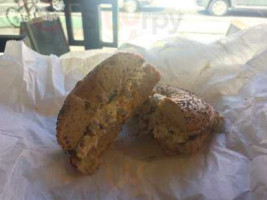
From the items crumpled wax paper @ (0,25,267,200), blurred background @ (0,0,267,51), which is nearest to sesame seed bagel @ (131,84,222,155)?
crumpled wax paper @ (0,25,267,200)

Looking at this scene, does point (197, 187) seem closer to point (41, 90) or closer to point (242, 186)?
point (242, 186)

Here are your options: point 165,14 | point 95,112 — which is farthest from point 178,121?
point 165,14

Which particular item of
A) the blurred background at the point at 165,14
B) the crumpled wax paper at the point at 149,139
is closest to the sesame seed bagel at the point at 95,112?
the crumpled wax paper at the point at 149,139

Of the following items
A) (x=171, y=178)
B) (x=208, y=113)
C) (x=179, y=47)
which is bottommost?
(x=171, y=178)

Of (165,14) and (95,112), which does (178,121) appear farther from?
(165,14)

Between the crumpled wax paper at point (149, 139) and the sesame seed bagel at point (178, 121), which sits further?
the sesame seed bagel at point (178, 121)

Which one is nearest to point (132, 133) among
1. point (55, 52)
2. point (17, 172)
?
point (17, 172)

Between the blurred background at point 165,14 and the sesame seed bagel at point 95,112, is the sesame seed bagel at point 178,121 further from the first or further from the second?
the blurred background at point 165,14

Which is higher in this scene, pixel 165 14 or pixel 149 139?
pixel 165 14
